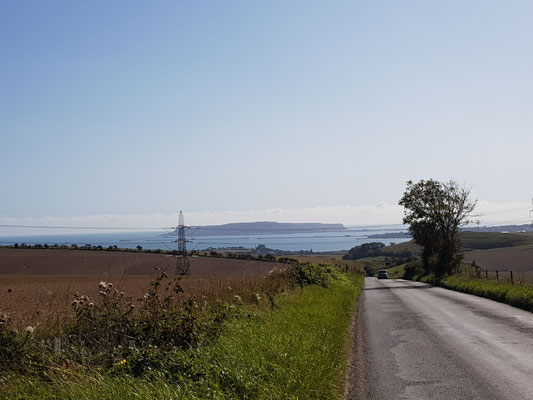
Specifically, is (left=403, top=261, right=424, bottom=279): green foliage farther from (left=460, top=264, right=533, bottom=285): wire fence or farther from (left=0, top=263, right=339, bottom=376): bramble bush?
(left=0, top=263, right=339, bottom=376): bramble bush

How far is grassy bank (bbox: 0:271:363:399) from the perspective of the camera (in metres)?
6.35

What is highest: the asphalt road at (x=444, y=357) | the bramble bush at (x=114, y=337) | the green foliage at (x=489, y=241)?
the bramble bush at (x=114, y=337)

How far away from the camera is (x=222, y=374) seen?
727cm

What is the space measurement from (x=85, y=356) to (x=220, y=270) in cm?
5826

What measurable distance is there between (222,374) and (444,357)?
5962 mm

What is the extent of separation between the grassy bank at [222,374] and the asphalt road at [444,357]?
0.79m

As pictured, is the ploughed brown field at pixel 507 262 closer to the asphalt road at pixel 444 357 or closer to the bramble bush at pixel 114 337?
the asphalt road at pixel 444 357

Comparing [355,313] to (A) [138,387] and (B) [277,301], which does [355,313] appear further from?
(A) [138,387]

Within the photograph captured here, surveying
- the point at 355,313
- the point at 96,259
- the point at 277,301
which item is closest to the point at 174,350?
the point at 277,301

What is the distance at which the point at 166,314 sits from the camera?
966 centimetres

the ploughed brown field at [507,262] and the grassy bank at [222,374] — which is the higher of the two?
the grassy bank at [222,374]

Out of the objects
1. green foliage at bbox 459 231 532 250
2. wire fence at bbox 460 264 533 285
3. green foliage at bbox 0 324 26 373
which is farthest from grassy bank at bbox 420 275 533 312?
green foliage at bbox 459 231 532 250

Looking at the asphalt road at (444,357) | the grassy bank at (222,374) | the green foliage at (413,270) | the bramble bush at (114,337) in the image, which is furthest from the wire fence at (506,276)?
A: the bramble bush at (114,337)

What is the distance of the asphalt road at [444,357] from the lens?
857 cm
